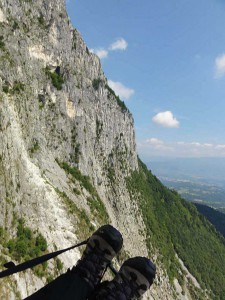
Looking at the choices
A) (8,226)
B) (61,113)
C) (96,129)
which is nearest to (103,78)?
(96,129)

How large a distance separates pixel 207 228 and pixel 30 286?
118 m

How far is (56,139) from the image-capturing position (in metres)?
52.1

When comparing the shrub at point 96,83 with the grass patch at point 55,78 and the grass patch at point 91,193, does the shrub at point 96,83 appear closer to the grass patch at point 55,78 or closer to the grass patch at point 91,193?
the grass patch at point 55,78

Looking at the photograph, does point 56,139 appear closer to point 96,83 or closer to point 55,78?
point 55,78

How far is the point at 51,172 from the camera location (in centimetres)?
4466

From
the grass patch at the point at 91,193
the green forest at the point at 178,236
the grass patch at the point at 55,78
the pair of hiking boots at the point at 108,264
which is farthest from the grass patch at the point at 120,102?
the pair of hiking boots at the point at 108,264

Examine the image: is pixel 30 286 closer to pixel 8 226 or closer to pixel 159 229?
pixel 8 226

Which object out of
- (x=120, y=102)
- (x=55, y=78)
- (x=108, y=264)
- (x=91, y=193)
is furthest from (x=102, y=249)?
(x=120, y=102)

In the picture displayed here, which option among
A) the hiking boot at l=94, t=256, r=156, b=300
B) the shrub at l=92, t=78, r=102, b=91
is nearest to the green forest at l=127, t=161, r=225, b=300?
the shrub at l=92, t=78, r=102, b=91

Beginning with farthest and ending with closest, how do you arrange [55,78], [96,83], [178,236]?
1. [178,236]
2. [96,83]
3. [55,78]

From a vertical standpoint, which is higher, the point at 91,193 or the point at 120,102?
the point at 120,102

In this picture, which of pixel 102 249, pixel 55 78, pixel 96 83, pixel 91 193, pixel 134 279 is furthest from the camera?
pixel 96 83

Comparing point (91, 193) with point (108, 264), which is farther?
point (91, 193)

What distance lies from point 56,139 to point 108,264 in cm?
4430
